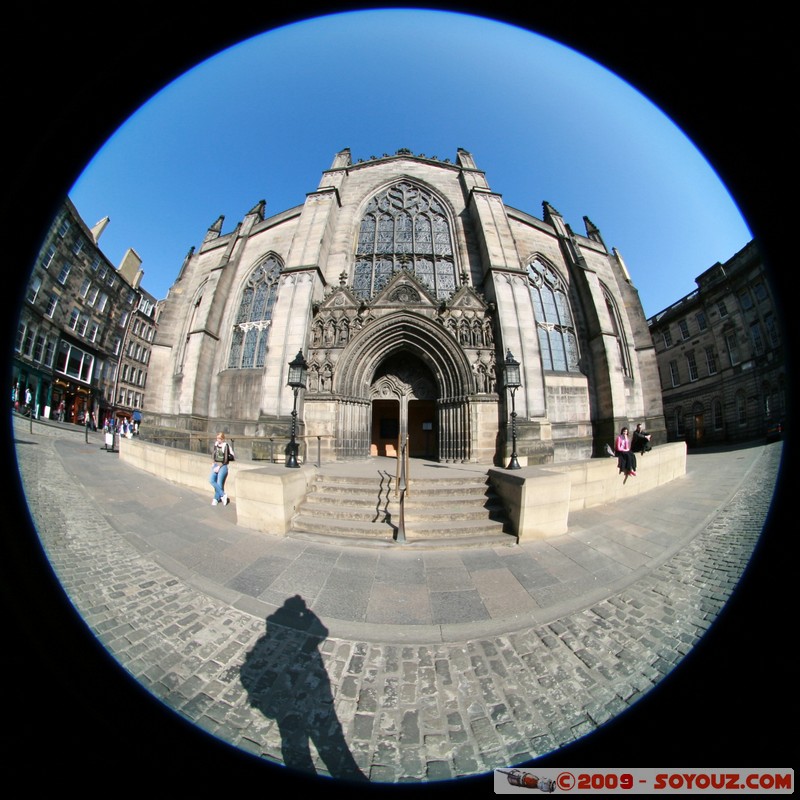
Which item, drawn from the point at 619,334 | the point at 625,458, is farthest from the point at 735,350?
the point at 619,334

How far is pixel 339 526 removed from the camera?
12.9 feet

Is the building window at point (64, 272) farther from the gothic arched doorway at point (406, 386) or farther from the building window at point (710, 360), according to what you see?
the building window at point (710, 360)

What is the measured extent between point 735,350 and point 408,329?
→ 7292 mm

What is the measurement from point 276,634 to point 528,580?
238cm

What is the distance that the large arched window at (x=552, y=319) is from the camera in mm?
10070

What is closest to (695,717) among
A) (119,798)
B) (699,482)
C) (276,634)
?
(119,798)

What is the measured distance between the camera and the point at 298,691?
1617 mm

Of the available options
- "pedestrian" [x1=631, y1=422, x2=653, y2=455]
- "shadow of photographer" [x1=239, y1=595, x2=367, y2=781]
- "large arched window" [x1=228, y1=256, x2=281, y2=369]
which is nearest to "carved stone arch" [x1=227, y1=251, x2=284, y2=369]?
"large arched window" [x1=228, y1=256, x2=281, y2=369]

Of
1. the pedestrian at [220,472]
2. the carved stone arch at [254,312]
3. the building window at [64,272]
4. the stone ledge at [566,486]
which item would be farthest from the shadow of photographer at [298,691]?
the carved stone arch at [254,312]

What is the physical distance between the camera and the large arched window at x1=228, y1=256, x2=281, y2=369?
10.4 metres

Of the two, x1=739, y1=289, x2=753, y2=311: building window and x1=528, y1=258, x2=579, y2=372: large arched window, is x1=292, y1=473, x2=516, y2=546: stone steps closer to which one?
x1=739, y1=289, x2=753, y2=311: building window

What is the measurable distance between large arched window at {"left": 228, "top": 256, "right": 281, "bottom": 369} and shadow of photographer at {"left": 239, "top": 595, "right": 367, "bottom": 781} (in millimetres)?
9811

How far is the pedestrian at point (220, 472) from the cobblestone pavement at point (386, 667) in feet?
6.89

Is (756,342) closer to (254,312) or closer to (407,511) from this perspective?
(407,511)
